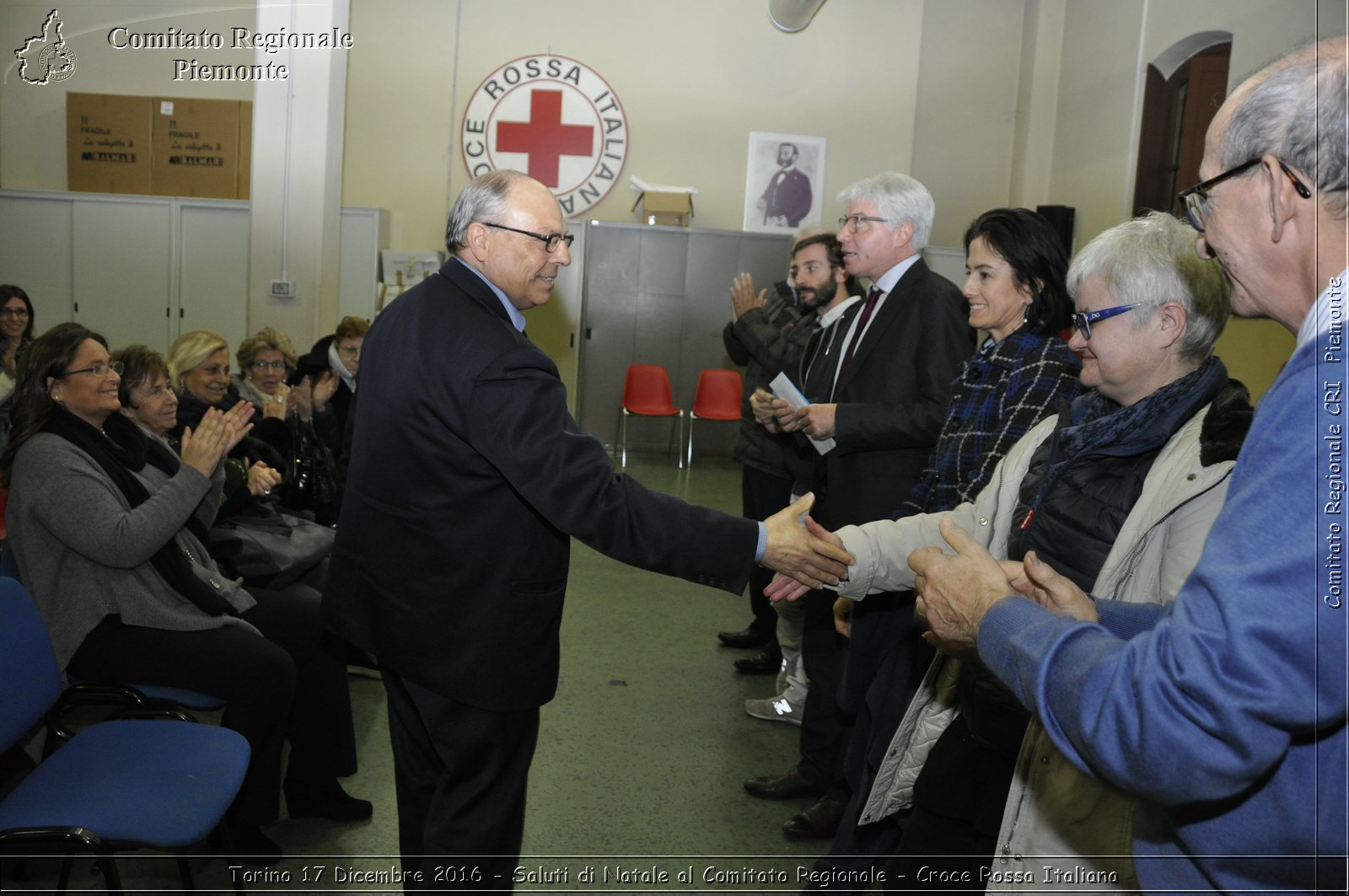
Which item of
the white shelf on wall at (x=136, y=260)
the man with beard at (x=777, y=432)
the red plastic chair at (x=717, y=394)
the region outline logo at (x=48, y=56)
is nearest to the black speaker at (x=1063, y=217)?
the red plastic chair at (x=717, y=394)

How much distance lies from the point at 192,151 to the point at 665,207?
3.86 metres

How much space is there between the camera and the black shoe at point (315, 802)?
8.35 ft

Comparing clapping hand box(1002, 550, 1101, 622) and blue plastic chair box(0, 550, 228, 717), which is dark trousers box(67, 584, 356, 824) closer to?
blue plastic chair box(0, 550, 228, 717)

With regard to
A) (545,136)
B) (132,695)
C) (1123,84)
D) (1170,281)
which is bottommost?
(132,695)

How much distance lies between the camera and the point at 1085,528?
1.50 metres

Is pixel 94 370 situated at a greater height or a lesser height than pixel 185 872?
greater

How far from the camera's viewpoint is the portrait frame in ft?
29.9

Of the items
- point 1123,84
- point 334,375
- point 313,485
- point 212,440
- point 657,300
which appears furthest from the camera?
point 657,300

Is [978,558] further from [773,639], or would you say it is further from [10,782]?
[773,639]

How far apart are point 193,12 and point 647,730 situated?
8.11 meters

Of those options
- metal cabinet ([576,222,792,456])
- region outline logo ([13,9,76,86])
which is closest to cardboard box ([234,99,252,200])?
region outline logo ([13,9,76,86])

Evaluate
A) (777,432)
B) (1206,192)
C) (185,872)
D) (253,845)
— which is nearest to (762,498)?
(777,432)

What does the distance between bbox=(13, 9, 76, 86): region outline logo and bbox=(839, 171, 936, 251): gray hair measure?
26.9 feet

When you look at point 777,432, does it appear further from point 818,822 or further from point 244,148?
point 244,148
